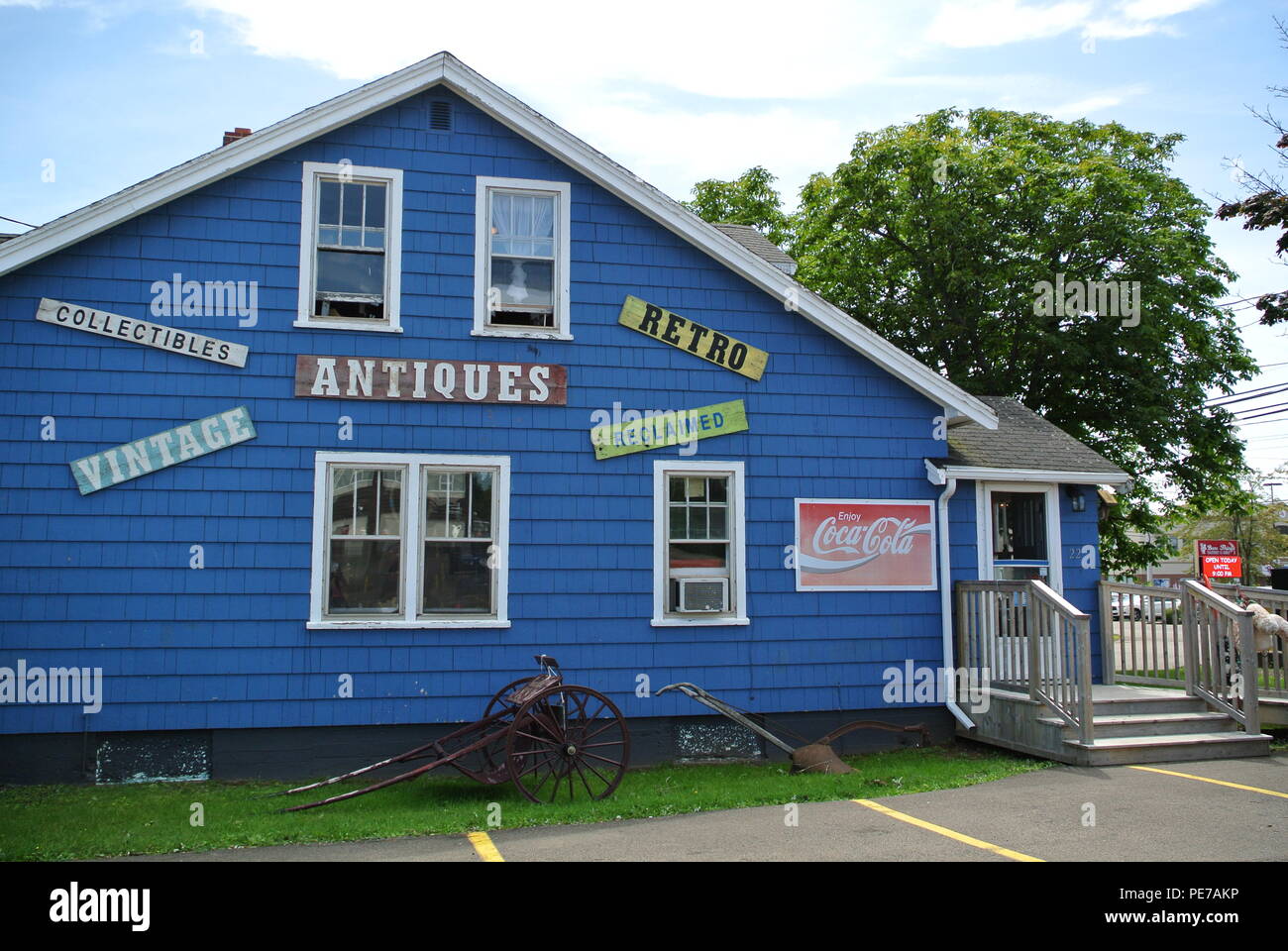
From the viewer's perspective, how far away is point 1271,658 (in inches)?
483

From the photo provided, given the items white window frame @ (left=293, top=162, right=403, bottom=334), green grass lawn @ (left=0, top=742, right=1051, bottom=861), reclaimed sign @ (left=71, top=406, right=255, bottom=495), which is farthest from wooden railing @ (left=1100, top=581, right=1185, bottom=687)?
reclaimed sign @ (left=71, top=406, right=255, bottom=495)

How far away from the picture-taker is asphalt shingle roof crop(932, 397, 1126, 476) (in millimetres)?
12797

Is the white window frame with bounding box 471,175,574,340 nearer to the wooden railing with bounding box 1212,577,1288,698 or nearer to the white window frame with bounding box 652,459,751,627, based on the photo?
the white window frame with bounding box 652,459,751,627

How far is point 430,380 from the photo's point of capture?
11047 millimetres

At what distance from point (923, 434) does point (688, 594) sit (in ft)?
11.1

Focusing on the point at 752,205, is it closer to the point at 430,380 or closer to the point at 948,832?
the point at 430,380

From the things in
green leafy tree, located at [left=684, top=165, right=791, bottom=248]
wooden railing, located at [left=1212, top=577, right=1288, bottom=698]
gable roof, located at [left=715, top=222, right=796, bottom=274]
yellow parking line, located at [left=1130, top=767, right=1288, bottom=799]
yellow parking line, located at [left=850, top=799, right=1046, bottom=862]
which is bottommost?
yellow parking line, located at [left=850, top=799, right=1046, bottom=862]

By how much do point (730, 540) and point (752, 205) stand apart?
75.9ft

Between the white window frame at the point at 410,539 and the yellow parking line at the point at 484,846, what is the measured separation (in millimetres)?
3045

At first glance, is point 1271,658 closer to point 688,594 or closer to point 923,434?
point 923,434

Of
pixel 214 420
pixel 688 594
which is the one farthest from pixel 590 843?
pixel 214 420

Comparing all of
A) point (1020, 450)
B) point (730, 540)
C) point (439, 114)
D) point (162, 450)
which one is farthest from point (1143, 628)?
point (162, 450)

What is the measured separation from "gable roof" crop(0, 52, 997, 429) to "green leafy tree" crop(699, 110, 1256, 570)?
11.4 m

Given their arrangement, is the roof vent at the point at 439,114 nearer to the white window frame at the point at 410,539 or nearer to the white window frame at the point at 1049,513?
the white window frame at the point at 410,539
